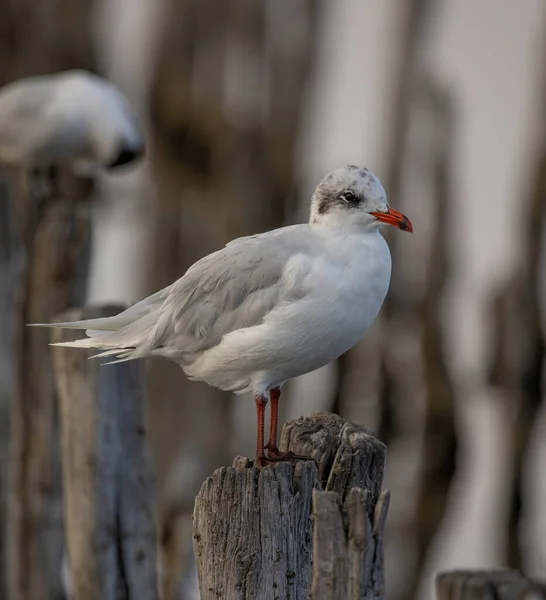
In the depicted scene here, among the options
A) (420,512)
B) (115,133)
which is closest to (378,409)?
(420,512)

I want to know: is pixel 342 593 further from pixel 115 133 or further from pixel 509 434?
pixel 509 434

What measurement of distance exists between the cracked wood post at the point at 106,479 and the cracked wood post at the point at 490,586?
2.44 meters

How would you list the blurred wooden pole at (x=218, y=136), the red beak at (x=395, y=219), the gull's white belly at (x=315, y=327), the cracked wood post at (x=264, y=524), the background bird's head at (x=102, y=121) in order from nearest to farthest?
the cracked wood post at (x=264, y=524) → the gull's white belly at (x=315, y=327) → the red beak at (x=395, y=219) → the background bird's head at (x=102, y=121) → the blurred wooden pole at (x=218, y=136)

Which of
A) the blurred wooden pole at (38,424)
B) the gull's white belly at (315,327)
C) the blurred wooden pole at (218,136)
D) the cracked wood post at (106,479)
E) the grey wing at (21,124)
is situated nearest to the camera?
the gull's white belly at (315,327)

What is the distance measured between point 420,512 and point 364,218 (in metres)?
7.05

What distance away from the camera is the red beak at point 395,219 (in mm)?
3816

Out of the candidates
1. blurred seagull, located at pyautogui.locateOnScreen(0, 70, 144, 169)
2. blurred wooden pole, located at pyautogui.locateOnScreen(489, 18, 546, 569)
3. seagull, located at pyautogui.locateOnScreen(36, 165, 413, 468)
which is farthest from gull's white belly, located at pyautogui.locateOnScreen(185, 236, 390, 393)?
blurred wooden pole, located at pyautogui.locateOnScreen(489, 18, 546, 569)

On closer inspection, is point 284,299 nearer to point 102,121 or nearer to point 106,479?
point 106,479

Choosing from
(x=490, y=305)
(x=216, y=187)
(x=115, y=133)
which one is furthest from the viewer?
(x=216, y=187)

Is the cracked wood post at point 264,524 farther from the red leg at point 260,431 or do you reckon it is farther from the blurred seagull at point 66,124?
the blurred seagull at point 66,124

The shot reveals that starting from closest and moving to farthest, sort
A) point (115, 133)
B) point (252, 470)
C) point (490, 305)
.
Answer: point (252, 470) → point (115, 133) → point (490, 305)

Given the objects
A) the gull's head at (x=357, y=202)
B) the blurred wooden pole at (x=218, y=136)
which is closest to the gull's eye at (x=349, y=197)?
the gull's head at (x=357, y=202)

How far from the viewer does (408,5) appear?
10336 mm

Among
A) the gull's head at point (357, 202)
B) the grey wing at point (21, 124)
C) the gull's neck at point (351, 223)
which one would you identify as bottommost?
the gull's neck at point (351, 223)
